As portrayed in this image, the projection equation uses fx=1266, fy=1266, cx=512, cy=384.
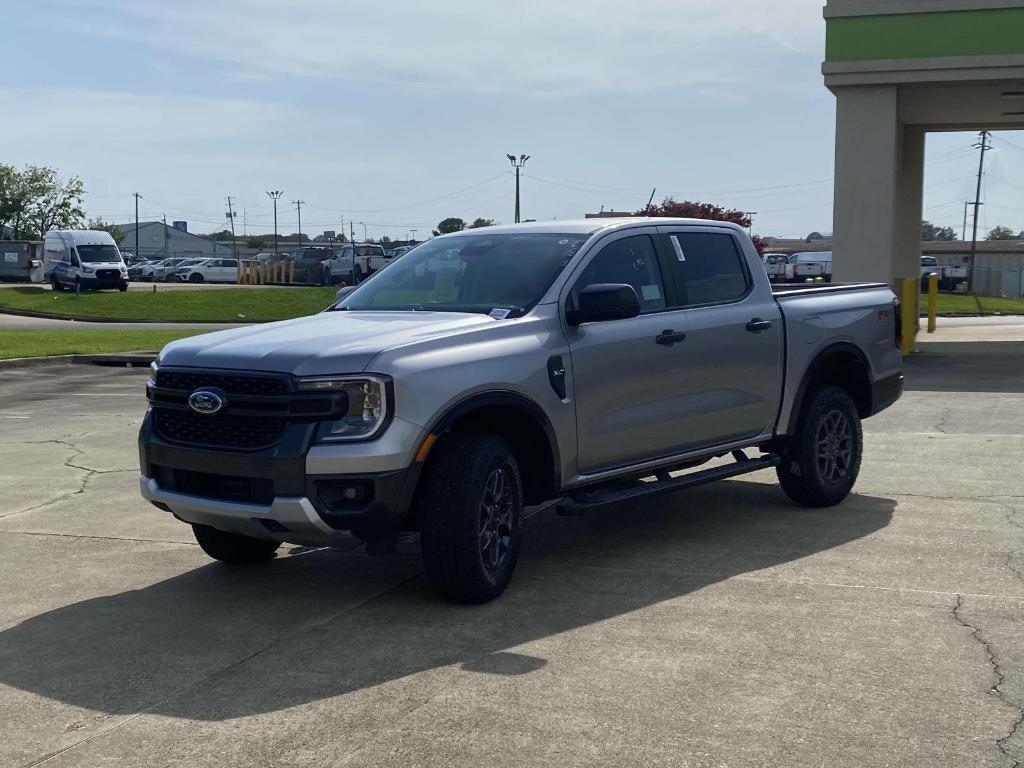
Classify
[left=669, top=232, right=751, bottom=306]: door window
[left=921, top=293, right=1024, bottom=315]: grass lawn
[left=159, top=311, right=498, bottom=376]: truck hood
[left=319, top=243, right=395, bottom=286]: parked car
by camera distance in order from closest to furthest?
[left=159, top=311, right=498, bottom=376]: truck hood
[left=669, top=232, right=751, bottom=306]: door window
[left=921, top=293, right=1024, bottom=315]: grass lawn
[left=319, top=243, right=395, bottom=286]: parked car

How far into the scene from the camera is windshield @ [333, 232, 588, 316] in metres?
6.99

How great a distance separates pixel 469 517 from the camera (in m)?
5.96

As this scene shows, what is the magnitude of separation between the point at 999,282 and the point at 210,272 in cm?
4187

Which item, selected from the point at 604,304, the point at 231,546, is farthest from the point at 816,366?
the point at 231,546

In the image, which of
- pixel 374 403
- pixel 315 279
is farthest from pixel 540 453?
pixel 315 279

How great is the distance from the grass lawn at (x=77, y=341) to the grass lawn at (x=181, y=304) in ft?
26.3

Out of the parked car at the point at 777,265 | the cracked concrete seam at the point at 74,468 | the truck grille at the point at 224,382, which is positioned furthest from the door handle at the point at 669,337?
the parked car at the point at 777,265

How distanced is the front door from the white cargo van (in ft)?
145

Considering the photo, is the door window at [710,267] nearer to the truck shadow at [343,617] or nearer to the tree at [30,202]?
the truck shadow at [343,617]

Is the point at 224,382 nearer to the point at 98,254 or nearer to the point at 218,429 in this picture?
the point at 218,429

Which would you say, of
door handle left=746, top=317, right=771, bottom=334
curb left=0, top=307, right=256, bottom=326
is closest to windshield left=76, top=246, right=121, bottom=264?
curb left=0, top=307, right=256, bottom=326

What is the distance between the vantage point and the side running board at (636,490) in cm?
677

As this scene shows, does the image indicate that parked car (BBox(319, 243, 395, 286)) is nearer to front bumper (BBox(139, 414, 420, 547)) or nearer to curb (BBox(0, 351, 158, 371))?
curb (BBox(0, 351, 158, 371))

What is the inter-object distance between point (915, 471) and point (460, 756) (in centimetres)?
669
